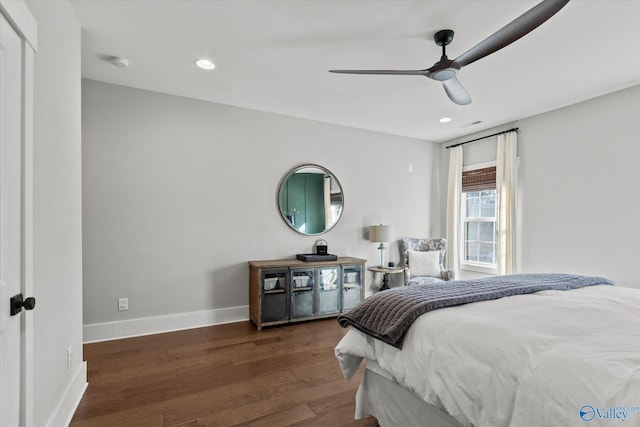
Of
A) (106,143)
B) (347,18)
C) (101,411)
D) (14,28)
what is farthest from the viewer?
(106,143)

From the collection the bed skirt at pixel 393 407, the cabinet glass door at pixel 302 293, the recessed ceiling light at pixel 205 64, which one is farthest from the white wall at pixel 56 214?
the cabinet glass door at pixel 302 293

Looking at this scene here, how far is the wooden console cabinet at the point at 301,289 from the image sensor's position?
3.47 metres

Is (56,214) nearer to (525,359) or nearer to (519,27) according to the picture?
(525,359)

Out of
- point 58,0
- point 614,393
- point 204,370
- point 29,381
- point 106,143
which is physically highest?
point 58,0

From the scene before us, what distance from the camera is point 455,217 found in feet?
16.1

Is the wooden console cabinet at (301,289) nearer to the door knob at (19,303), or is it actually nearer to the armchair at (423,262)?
the armchair at (423,262)

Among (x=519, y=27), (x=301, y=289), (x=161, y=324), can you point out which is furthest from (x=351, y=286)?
(x=519, y=27)

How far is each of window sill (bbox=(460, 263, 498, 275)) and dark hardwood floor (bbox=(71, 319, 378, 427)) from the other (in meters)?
2.53

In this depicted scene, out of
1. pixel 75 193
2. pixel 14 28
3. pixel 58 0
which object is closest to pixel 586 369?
pixel 14 28

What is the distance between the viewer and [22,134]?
1.27 metres

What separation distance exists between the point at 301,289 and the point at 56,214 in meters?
2.48

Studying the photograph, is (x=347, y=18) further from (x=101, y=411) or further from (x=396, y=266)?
(x=396, y=266)

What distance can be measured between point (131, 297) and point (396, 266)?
11.6 ft

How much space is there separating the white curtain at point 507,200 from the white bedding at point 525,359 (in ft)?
7.72
